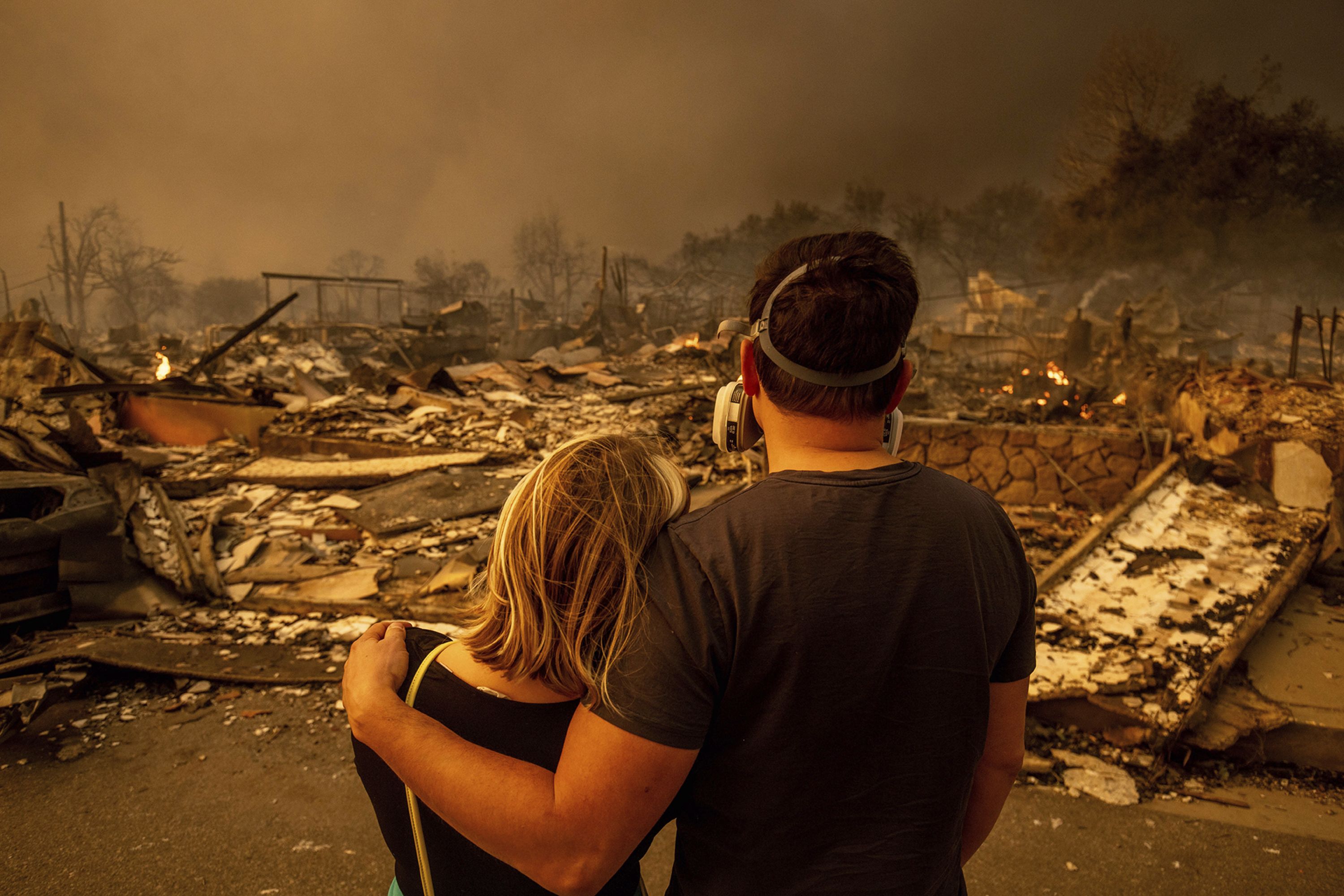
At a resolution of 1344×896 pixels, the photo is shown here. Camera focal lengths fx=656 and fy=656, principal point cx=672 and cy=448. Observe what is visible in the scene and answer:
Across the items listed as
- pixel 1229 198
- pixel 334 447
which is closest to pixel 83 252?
pixel 334 447

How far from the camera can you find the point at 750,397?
44.3 inches

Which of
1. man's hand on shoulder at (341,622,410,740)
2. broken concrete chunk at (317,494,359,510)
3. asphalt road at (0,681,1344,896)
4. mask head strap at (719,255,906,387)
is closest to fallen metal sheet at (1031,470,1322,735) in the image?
asphalt road at (0,681,1344,896)

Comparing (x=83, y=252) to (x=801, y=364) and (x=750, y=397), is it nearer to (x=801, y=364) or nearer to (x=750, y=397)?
(x=750, y=397)

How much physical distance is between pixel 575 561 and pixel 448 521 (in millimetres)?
6104

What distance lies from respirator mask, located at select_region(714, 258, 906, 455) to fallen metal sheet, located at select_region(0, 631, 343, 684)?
142 inches

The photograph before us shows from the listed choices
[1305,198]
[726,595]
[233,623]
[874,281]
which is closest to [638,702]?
[726,595]

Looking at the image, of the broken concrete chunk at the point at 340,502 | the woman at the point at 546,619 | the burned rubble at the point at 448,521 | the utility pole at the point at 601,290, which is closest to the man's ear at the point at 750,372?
the woman at the point at 546,619

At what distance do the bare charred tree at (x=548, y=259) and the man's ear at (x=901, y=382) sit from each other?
63.2 metres

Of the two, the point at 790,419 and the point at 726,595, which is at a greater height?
the point at 790,419

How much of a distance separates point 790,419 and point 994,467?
261 inches

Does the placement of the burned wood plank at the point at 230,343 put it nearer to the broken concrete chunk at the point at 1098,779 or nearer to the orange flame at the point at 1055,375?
the broken concrete chunk at the point at 1098,779

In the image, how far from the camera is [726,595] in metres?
0.83

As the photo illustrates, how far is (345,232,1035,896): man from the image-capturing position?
84cm

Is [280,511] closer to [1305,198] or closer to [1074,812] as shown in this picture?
[1074,812]
